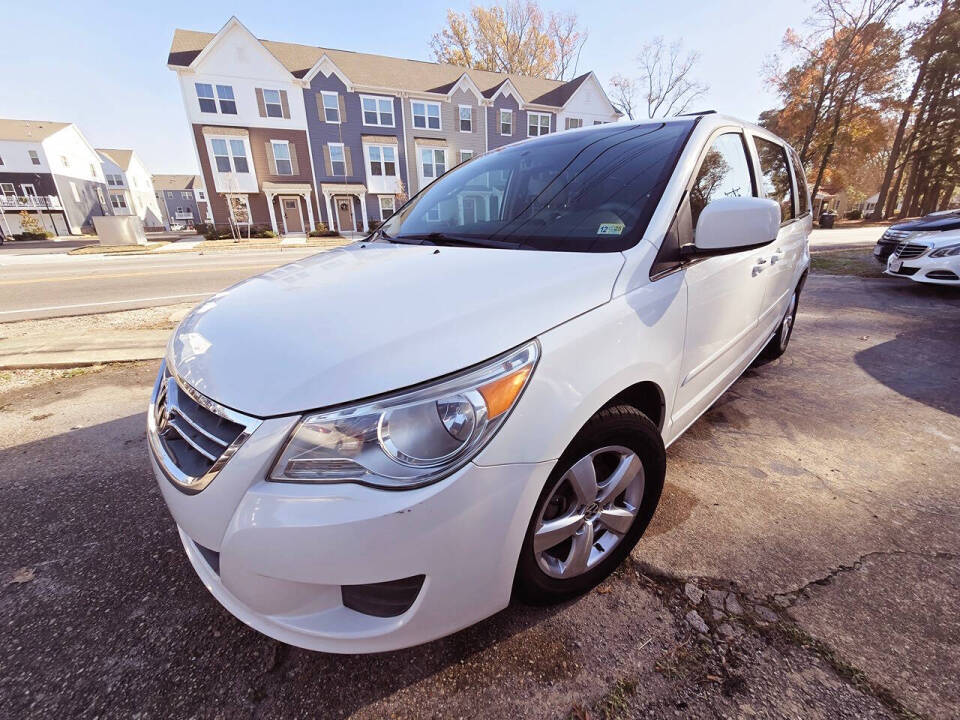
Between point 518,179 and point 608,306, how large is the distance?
4.07 ft

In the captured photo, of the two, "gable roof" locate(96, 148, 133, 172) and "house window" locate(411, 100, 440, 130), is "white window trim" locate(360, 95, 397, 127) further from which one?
"gable roof" locate(96, 148, 133, 172)

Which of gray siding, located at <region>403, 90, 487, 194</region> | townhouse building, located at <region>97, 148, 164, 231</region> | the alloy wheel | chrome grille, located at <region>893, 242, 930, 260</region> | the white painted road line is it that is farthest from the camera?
townhouse building, located at <region>97, 148, 164, 231</region>

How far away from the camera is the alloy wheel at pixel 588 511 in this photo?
1.46 m

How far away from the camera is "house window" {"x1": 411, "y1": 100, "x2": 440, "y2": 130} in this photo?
1003 inches

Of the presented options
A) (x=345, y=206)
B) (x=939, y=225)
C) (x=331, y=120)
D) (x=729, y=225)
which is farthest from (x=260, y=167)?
(x=729, y=225)

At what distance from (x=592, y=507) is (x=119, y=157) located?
6556 centimetres

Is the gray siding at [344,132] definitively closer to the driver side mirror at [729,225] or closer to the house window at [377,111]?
the house window at [377,111]

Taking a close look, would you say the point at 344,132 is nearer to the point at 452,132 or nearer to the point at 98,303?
the point at 452,132

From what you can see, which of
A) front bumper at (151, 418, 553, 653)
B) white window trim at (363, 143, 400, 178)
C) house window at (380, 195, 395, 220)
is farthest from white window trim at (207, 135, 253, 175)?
front bumper at (151, 418, 553, 653)

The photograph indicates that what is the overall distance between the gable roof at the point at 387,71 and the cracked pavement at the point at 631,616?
27.4 m

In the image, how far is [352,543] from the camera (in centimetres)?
109

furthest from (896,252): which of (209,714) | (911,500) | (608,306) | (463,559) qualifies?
(209,714)

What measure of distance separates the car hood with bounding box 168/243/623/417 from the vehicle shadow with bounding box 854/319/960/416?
3.46 metres

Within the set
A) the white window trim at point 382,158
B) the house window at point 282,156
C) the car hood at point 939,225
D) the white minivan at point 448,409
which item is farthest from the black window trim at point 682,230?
the house window at point 282,156
